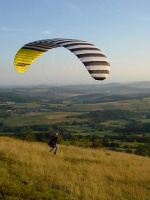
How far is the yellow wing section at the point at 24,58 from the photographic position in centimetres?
2006

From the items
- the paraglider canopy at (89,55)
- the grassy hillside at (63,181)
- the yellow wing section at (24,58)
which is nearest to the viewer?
the grassy hillside at (63,181)

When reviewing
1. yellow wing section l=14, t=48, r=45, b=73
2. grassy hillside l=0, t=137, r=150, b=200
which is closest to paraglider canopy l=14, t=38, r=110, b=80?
yellow wing section l=14, t=48, r=45, b=73

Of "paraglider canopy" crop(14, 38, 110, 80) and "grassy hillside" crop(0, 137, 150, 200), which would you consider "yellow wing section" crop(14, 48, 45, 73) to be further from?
"grassy hillside" crop(0, 137, 150, 200)

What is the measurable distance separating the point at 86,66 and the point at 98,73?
90 centimetres

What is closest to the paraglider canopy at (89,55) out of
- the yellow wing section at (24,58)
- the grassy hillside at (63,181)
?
the yellow wing section at (24,58)

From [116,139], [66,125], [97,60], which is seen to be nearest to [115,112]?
[66,125]

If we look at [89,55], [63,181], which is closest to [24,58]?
[89,55]

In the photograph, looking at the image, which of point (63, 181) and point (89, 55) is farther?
point (89, 55)

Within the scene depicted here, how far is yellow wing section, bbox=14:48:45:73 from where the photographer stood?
20062 millimetres

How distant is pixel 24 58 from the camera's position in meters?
20.5

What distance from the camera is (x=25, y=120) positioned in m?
150

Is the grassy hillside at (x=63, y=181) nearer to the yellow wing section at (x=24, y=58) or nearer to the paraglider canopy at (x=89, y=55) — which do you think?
the paraglider canopy at (x=89, y=55)

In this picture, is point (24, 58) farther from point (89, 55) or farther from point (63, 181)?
point (63, 181)

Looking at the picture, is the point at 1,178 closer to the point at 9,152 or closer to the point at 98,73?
the point at 9,152
